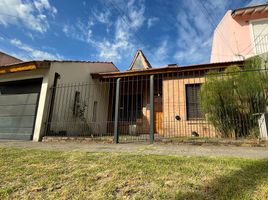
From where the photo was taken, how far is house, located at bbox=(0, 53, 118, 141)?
7.40 m

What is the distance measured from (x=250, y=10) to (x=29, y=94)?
1303 cm

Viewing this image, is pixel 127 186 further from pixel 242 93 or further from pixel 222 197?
pixel 242 93

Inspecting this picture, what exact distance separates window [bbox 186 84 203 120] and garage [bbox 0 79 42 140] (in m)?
6.96

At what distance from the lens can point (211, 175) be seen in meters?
2.35

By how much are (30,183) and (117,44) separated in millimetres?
9416

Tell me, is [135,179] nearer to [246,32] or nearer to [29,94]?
[29,94]

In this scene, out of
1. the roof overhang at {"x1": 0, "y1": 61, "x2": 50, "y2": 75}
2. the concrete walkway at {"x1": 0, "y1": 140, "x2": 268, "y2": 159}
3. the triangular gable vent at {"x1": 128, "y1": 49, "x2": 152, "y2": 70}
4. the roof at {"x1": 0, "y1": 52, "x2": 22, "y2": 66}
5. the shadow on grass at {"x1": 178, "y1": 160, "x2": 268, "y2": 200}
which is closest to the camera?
the shadow on grass at {"x1": 178, "y1": 160, "x2": 268, "y2": 200}

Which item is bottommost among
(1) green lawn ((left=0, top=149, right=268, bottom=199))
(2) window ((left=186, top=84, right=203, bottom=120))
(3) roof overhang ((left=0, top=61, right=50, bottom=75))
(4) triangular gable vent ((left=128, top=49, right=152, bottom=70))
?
(1) green lawn ((left=0, top=149, right=268, bottom=199))

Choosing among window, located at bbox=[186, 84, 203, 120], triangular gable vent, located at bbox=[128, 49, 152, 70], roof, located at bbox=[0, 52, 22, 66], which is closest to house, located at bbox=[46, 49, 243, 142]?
window, located at bbox=[186, 84, 203, 120]

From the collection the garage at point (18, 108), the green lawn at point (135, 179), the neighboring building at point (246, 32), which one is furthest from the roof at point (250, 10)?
the garage at point (18, 108)

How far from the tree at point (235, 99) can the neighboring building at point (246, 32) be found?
4932mm

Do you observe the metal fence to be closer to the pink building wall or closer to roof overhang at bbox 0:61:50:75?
roof overhang at bbox 0:61:50:75

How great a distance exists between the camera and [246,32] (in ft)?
38.7

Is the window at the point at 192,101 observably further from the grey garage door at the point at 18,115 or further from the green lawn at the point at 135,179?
the grey garage door at the point at 18,115
